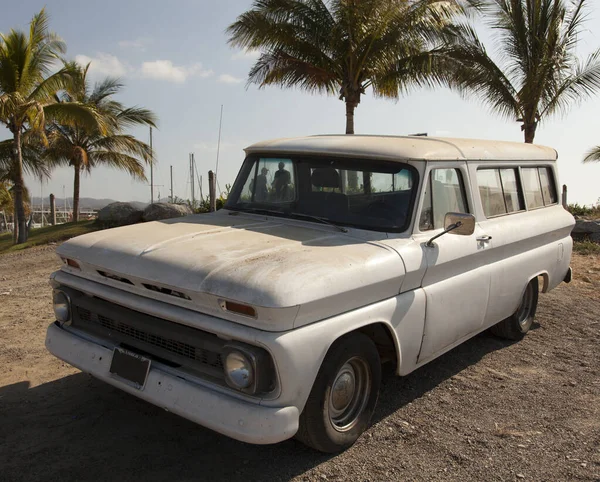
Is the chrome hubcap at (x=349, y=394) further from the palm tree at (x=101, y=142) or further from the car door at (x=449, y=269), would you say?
the palm tree at (x=101, y=142)

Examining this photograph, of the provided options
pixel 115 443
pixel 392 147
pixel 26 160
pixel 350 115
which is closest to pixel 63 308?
pixel 115 443

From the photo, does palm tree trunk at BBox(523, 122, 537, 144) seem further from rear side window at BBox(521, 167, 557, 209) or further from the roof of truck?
the roof of truck

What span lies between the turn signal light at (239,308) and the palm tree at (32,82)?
15.6 meters

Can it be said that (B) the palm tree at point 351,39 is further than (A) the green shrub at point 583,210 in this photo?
No

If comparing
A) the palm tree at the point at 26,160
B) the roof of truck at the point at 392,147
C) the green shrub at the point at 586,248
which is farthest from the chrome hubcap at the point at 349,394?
the palm tree at the point at 26,160

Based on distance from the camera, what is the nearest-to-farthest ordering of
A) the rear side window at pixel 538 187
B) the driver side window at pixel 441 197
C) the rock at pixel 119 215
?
the driver side window at pixel 441 197 < the rear side window at pixel 538 187 < the rock at pixel 119 215

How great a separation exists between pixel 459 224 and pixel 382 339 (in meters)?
0.95

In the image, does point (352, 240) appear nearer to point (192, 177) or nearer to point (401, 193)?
point (401, 193)

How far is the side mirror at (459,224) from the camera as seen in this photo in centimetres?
400

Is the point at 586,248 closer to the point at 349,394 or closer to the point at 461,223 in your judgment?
the point at 461,223

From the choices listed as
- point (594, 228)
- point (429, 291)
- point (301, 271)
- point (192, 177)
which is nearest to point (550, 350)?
point (429, 291)

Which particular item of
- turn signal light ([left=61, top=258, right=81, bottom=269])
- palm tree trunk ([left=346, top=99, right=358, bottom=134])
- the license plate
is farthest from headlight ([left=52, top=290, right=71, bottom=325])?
palm tree trunk ([left=346, top=99, right=358, bottom=134])

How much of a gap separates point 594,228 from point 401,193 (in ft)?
37.5

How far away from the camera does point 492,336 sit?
20.0ft
